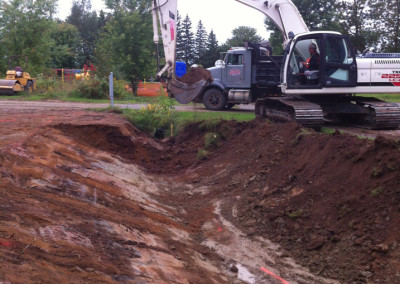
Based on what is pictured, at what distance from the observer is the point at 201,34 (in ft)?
189

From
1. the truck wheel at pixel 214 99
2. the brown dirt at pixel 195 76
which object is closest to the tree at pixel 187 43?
the truck wheel at pixel 214 99

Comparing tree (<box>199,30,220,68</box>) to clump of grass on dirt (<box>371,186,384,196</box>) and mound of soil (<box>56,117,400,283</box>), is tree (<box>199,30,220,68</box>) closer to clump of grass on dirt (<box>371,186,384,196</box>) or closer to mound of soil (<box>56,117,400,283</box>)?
mound of soil (<box>56,117,400,283</box>)

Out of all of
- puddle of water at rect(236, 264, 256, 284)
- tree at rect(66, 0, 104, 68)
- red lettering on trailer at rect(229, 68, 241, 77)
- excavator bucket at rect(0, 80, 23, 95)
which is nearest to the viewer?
puddle of water at rect(236, 264, 256, 284)

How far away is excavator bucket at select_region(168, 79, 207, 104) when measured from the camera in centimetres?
1494

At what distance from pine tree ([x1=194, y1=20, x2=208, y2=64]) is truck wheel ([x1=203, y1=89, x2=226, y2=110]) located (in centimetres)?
3469

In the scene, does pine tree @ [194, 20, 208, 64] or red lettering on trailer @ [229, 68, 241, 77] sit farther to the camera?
pine tree @ [194, 20, 208, 64]

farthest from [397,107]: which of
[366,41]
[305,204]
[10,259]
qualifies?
[366,41]

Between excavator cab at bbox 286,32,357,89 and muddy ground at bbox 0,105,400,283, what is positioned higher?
excavator cab at bbox 286,32,357,89

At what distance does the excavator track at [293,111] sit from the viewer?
11.9 metres

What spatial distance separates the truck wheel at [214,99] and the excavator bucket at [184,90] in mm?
4554

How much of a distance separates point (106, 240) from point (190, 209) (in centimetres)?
361

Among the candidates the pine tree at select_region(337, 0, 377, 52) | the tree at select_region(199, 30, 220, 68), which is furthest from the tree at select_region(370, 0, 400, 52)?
the tree at select_region(199, 30, 220, 68)

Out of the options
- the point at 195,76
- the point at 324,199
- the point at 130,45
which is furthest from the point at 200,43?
the point at 324,199

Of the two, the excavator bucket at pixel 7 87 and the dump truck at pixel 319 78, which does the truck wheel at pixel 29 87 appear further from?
the dump truck at pixel 319 78
